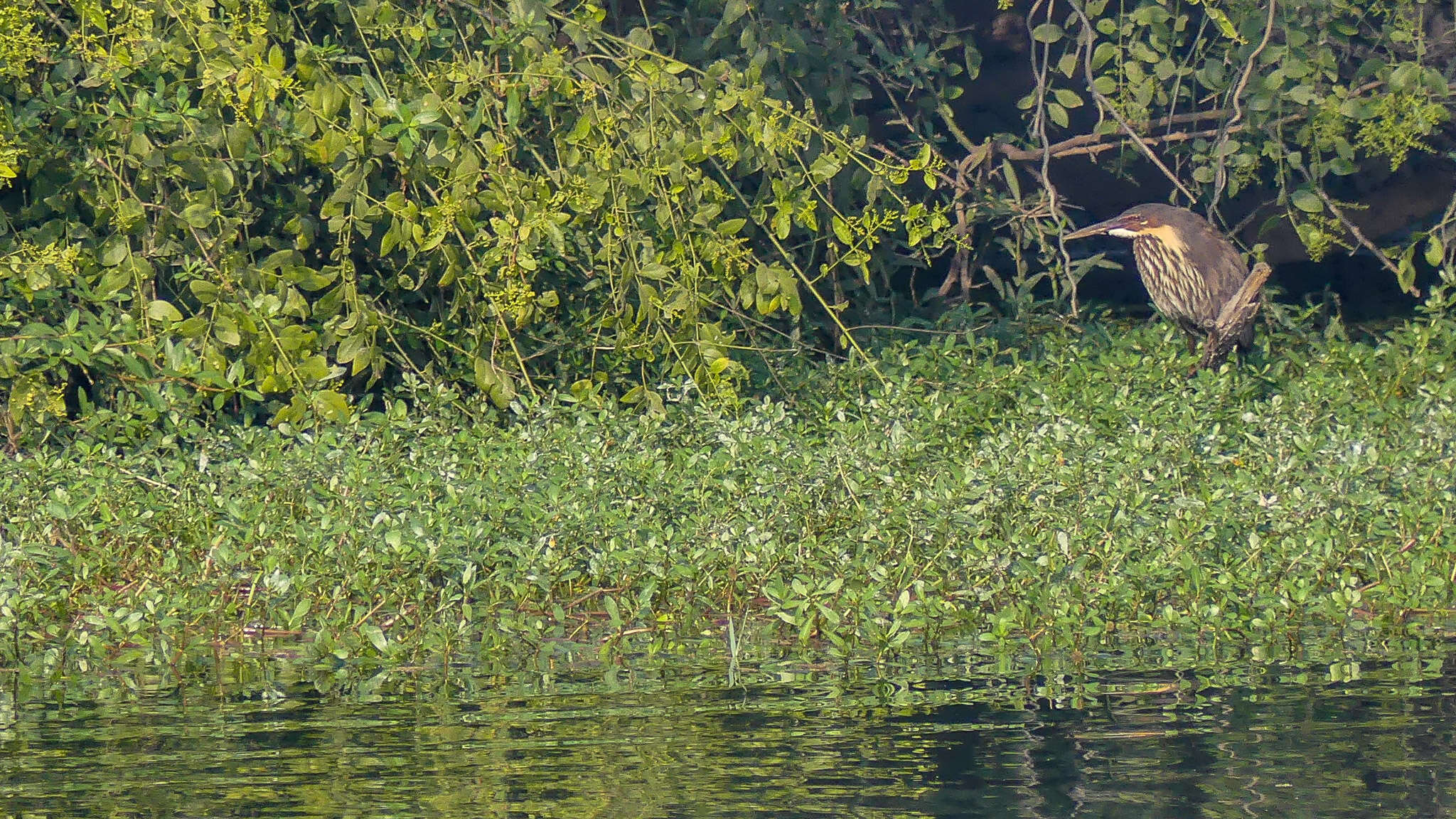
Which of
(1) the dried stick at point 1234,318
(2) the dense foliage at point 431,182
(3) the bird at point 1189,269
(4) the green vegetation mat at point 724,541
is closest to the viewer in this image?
(4) the green vegetation mat at point 724,541

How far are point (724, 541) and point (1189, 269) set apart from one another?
3.62m

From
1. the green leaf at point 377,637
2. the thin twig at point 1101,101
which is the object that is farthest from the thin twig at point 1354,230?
the green leaf at point 377,637

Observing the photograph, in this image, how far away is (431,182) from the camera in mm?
6078

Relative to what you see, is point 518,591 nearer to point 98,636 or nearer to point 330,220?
point 98,636

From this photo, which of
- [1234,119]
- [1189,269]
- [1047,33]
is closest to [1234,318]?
[1189,269]

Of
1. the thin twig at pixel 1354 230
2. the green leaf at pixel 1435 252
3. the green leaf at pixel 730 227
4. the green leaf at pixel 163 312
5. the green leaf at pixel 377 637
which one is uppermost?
the thin twig at pixel 1354 230

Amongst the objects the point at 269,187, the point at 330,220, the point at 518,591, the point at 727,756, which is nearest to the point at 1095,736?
Answer: the point at 727,756

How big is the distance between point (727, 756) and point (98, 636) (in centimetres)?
164

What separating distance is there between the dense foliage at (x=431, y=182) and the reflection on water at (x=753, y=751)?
2.08 m

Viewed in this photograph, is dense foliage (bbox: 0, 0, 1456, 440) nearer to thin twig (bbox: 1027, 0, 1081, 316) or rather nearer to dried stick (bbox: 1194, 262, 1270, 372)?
thin twig (bbox: 1027, 0, 1081, 316)

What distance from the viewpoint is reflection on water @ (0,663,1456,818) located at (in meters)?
3.00

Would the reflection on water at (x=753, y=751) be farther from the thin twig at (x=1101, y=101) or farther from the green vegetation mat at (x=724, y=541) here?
the thin twig at (x=1101, y=101)

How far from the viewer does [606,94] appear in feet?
19.5

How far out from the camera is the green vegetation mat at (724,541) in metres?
4.29
